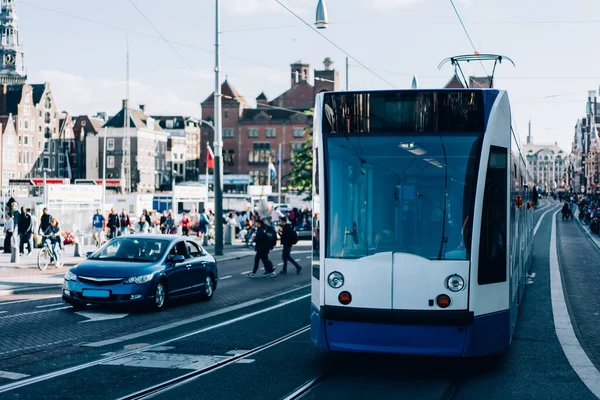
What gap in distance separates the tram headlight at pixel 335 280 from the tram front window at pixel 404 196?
0.18m

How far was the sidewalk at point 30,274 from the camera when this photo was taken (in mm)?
18828

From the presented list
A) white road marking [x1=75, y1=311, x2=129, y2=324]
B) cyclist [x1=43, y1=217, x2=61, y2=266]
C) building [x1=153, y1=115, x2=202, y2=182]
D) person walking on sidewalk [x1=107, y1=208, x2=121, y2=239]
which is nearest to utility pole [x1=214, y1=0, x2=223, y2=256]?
person walking on sidewalk [x1=107, y1=208, x2=121, y2=239]

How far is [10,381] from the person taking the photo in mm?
8398

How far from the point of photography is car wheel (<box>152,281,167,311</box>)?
1504 centimetres

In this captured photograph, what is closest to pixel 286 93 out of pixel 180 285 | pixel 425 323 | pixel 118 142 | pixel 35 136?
pixel 118 142

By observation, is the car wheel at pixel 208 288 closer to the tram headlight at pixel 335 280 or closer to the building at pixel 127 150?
the tram headlight at pixel 335 280

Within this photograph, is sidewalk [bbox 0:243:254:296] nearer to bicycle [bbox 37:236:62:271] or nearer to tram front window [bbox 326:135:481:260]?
bicycle [bbox 37:236:62:271]

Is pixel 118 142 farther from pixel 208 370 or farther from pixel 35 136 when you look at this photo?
pixel 208 370

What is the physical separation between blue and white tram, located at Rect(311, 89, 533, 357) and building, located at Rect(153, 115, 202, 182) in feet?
388

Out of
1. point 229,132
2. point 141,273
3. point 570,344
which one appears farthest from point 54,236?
point 229,132

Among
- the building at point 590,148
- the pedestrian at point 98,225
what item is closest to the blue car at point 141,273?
the pedestrian at point 98,225

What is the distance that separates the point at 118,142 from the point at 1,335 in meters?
103

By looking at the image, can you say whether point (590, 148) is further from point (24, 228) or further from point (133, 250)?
point (133, 250)

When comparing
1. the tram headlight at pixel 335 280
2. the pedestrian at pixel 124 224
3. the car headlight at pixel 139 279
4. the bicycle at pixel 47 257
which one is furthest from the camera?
the pedestrian at pixel 124 224
